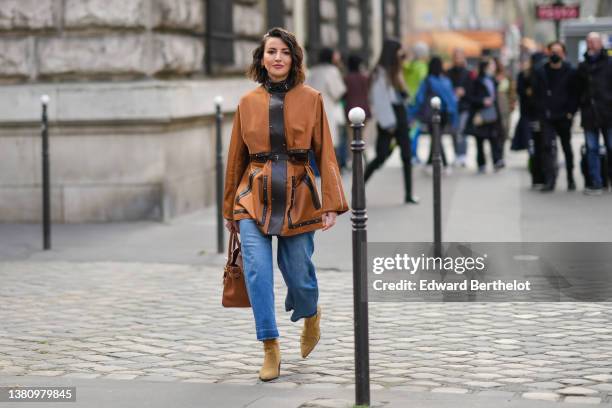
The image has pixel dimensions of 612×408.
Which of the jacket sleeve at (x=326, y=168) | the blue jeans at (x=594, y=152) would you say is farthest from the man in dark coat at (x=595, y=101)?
the jacket sleeve at (x=326, y=168)

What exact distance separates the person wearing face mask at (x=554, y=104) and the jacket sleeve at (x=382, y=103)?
1.99 m

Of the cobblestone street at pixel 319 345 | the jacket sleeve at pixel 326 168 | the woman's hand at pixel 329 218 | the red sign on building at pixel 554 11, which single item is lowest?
the cobblestone street at pixel 319 345

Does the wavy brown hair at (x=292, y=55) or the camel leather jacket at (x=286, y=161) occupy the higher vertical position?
the wavy brown hair at (x=292, y=55)

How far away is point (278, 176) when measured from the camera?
21.3ft

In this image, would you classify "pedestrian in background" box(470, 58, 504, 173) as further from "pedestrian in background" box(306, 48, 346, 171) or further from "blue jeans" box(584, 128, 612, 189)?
"blue jeans" box(584, 128, 612, 189)

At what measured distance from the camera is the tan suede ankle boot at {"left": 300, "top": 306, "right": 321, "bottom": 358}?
6793 millimetres

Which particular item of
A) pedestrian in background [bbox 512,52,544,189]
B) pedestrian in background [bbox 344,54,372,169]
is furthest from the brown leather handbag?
pedestrian in background [bbox 344,54,372,169]

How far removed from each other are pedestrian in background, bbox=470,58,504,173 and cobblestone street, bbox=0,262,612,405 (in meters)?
9.47

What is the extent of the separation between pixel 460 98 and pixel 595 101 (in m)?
4.74

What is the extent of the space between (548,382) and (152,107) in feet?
25.1

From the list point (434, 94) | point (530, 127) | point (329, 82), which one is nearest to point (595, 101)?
point (530, 127)

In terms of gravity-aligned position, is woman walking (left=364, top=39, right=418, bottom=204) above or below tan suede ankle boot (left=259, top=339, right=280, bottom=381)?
above

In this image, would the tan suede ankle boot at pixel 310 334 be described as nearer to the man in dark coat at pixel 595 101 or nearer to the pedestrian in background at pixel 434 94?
the man in dark coat at pixel 595 101

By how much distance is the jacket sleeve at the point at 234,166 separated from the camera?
259 inches
